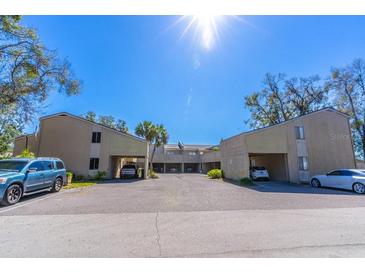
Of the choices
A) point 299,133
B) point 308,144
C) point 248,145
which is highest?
point 299,133

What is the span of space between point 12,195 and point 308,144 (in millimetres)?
20985

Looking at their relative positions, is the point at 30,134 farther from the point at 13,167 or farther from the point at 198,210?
the point at 198,210

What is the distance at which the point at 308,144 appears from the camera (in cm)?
1677

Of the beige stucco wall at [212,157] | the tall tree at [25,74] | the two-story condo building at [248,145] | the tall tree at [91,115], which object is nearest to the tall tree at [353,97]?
the two-story condo building at [248,145]

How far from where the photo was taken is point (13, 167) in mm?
8031

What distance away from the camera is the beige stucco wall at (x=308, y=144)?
16234 millimetres

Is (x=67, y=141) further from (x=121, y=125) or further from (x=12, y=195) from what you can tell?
(x=121, y=125)

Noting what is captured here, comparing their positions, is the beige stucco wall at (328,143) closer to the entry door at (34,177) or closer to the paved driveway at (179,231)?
the paved driveway at (179,231)

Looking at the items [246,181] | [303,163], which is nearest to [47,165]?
[246,181]

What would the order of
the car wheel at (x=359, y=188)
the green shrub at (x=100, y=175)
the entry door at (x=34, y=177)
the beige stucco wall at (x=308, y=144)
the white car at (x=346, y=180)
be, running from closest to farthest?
1. the entry door at (x=34, y=177)
2. the car wheel at (x=359, y=188)
3. the white car at (x=346, y=180)
4. the beige stucco wall at (x=308, y=144)
5. the green shrub at (x=100, y=175)

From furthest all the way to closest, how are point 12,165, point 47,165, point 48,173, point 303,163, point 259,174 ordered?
point 259,174
point 303,163
point 47,165
point 48,173
point 12,165

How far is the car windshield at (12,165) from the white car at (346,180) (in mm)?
17951

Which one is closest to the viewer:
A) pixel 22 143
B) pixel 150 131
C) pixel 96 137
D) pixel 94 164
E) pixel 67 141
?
pixel 94 164
